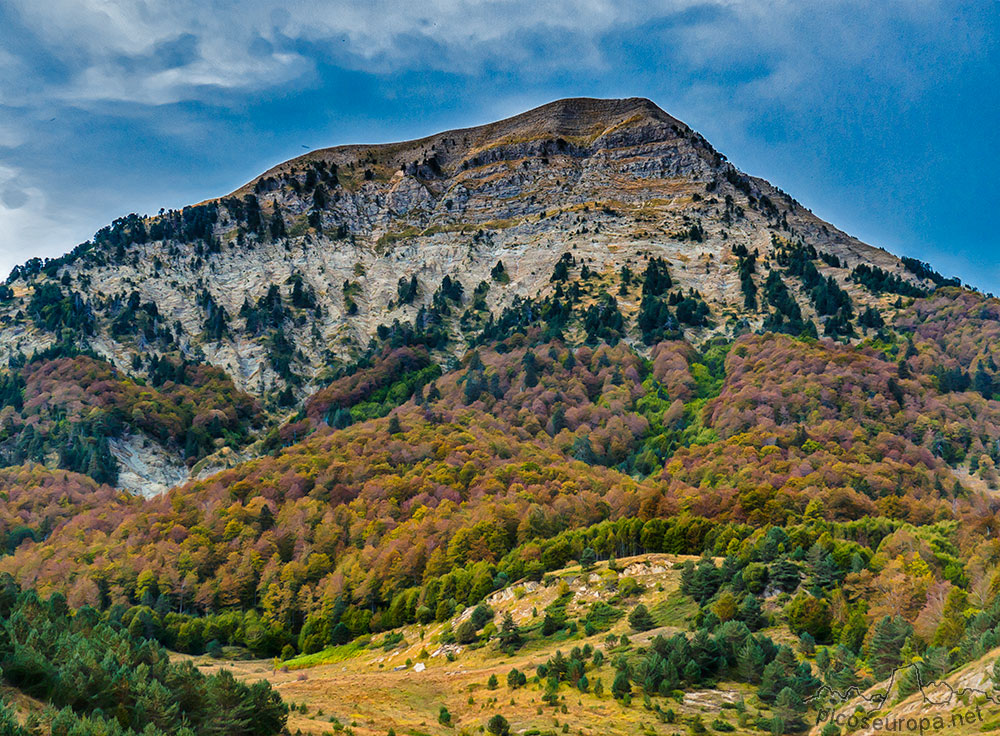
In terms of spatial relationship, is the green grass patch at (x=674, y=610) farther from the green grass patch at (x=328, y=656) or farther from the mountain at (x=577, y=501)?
the green grass patch at (x=328, y=656)

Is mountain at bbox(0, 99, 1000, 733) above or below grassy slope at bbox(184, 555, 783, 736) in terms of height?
above

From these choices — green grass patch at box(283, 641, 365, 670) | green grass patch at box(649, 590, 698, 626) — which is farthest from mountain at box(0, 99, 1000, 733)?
green grass patch at box(283, 641, 365, 670)

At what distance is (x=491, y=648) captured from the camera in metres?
71.4

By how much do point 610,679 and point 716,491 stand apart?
178 ft

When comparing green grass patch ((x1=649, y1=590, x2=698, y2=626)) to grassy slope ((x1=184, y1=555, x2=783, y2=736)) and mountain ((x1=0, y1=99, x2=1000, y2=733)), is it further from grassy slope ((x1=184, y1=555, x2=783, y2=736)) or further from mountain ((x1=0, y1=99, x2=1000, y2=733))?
mountain ((x1=0, y1=99, x2=1000, y2=733))

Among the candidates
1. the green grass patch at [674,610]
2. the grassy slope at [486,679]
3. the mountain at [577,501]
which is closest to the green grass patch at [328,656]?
the grassy slope at [486,679]

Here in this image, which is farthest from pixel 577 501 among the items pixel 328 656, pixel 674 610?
pixel 674 610

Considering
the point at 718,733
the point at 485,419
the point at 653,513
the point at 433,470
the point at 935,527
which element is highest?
the point at 485,419

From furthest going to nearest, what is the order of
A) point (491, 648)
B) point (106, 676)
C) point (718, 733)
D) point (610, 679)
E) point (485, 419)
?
point (485, 419) → point (491, 648) → point (610, 679) → point (718, 733) → point (106, 676)

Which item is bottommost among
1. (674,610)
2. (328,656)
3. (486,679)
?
(328,656)

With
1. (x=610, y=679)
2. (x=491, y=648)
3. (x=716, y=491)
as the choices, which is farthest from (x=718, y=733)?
(x=716, y=491)

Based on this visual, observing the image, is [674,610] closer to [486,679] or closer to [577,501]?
[486,679]

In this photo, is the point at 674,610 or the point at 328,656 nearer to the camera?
the point at 674,610

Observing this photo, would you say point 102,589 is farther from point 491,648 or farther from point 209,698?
point 209,698
